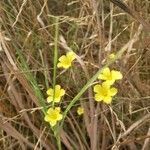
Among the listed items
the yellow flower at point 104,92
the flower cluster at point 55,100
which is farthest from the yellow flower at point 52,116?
the yellow flower at point 104,92

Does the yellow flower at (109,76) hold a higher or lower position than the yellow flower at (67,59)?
lower

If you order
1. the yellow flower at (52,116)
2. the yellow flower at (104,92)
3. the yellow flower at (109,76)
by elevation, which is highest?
the yellow flower at (109,76)

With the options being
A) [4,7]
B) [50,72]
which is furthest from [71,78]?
[4,7]

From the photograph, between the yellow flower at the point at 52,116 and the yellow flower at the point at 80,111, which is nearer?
the yellow flower at the point at 52,116

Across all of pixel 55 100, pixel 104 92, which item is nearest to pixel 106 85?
pixel 104 92

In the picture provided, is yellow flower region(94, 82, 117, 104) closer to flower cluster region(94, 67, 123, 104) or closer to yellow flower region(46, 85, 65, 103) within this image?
flower cluster region(94, 67, 123, 104)

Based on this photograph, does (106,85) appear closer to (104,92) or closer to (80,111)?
(104,92)

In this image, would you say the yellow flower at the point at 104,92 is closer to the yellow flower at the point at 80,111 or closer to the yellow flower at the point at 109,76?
the yellow flower at the point at 109,76
